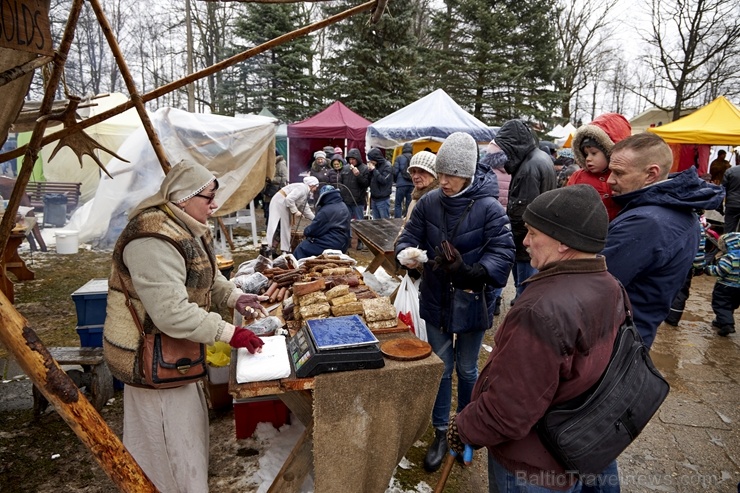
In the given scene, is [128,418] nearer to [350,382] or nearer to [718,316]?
[350,382]

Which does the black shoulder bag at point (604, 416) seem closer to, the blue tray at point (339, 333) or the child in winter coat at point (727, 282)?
the blue tray at point (339, 333)

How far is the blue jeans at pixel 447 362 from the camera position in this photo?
3229mm

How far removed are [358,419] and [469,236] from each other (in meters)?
1.45

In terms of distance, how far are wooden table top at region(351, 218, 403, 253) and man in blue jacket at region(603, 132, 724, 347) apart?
128 inches

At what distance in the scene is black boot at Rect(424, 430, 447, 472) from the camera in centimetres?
317

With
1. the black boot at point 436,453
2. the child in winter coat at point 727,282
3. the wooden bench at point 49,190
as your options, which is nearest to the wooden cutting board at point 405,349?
the black boot at point 436,453

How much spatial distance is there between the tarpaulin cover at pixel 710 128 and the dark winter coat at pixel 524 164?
7.16 meters

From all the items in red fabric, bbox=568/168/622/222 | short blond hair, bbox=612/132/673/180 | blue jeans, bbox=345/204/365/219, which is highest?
short blond hair, bbox=612/132/673/180

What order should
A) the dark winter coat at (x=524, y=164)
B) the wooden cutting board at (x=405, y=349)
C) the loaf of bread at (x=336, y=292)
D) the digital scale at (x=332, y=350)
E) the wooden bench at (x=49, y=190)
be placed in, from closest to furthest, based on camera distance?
the digital scale at (x=332, y=350), the wooden cutting board at (x=405, y=349), the loaf of bread at (x=336, y=292), the dark winter coat at (x=524, y=164), the wooden bench at (x=49, y=190)

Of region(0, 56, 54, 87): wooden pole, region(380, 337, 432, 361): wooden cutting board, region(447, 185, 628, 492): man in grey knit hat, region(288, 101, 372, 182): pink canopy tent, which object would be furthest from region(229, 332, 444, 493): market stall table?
region(288, 101, 372, 182): pink canopy tent

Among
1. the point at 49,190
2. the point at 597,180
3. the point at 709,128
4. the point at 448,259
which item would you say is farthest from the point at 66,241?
the point at 709,128

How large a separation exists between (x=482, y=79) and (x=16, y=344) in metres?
23.8

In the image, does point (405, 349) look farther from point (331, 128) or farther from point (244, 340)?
point (331, 128)

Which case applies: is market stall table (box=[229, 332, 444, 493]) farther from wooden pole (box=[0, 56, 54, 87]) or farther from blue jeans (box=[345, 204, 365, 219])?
blue jeans (box=[345, 204, 365, 219])
